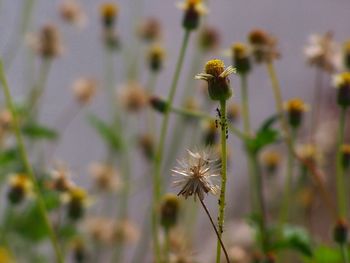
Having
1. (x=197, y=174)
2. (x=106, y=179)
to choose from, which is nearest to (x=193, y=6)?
(x=197, y=174)

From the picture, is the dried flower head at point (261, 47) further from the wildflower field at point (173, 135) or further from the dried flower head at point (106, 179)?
the dried flower head at point (106, 179)

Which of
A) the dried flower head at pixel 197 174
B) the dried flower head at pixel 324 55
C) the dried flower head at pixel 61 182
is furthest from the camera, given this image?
the dried flower head at pixel 324 55

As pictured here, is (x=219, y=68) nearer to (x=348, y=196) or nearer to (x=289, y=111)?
(x=289, y=111)

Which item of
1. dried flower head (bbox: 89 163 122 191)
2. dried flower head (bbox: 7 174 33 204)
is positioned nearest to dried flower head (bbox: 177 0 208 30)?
dried flower head (bbox: 7 174 33 204)

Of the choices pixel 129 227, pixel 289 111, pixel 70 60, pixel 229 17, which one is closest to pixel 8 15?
pixel 70 60

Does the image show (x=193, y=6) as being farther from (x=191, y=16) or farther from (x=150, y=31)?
(x=150, y=31)

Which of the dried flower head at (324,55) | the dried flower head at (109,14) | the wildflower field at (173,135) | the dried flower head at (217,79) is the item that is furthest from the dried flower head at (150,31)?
the dried flower head at (217,79)
